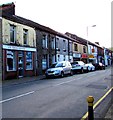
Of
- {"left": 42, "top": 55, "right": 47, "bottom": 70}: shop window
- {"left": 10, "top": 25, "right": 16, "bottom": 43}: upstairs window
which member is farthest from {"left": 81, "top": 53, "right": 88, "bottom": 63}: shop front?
{"left": 10, "top": 25, "right": 16, "bottom": 43}: upstairs window

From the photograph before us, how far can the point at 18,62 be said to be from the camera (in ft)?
82.2

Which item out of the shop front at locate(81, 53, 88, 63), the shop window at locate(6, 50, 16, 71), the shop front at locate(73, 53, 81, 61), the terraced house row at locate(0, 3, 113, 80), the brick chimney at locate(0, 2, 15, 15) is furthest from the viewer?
the shop front at locate(81, 53, 88, 63)

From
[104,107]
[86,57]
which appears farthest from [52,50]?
[104,107]

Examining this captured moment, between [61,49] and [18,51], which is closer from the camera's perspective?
[18,51]

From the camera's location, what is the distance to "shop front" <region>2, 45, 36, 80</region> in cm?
2286

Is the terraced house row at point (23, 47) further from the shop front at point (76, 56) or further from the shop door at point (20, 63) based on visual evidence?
the shop front at point (76, 56)

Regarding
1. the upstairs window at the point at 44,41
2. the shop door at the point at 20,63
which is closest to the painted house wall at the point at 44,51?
the upstairs window at the point at 44,41

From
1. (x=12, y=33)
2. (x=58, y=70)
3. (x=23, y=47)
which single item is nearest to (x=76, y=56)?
(x=23, y=47)

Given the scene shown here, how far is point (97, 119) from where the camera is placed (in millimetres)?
7027

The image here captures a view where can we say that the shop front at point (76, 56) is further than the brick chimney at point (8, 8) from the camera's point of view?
Yes

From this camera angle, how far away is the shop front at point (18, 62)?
22859mm

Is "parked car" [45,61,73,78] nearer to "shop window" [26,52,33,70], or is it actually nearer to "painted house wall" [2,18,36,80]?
"painted house wall" [2,18,36,80]

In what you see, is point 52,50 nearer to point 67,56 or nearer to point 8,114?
point 67,56

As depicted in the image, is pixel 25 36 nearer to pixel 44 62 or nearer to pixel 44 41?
pixel 44 41
